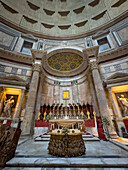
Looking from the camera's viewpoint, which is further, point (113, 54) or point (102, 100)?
point (113, 54)

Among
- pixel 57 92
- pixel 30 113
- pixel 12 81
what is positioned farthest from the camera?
pixel 57 92

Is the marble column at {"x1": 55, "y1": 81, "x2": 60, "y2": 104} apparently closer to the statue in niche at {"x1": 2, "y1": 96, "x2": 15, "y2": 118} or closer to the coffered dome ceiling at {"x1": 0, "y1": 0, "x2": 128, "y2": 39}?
the statue in niche at {"x1": 2, "y1": 96, "x2": 15, "y2": 118}

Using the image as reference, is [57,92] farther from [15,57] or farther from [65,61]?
[15,57]

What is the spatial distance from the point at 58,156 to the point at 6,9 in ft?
77.6

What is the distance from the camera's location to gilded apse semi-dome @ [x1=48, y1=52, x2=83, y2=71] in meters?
14.1

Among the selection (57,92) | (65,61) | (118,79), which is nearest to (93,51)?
(118,79)

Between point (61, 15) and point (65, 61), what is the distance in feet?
45.5

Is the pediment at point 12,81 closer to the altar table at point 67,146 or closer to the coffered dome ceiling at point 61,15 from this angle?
the altar table at point 67,146

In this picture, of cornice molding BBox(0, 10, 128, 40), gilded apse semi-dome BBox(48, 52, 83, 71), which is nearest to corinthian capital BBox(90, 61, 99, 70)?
gilded apse semi-dome BBox(48, 52, 83, 71)

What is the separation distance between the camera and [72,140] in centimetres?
296

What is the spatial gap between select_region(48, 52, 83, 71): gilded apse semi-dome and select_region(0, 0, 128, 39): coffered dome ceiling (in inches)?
205

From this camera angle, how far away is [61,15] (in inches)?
769

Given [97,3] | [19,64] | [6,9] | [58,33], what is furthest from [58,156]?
[97,3]

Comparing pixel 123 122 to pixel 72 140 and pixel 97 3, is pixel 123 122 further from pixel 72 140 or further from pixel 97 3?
pixel 97 3
